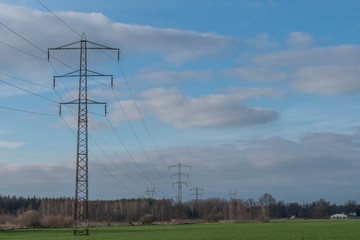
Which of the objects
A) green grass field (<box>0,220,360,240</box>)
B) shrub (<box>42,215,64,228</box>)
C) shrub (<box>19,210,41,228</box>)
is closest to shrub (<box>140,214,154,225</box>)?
shrub (<box>42,215,64,228</box>)

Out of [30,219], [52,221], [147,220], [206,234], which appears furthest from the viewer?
[147,220]

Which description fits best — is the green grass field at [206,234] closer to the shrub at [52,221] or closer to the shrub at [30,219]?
the shrub at [30,219]

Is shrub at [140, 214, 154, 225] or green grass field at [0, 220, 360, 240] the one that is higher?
shrub at [140, 214, 154, 225]

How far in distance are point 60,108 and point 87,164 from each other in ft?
22.4

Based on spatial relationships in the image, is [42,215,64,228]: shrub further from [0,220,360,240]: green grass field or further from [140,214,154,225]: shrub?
[0,220,360,240]: green grass field

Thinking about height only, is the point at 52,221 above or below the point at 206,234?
above

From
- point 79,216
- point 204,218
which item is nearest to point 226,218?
point 204,218

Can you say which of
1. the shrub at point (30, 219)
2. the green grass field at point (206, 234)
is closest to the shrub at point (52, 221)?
the shrub at point (30, 219)

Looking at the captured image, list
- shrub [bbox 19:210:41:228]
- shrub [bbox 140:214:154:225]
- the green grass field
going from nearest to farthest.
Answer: the green grass field → shrub [bbox 19:210:41:228] → shrub [bbox 140:214:154:225]

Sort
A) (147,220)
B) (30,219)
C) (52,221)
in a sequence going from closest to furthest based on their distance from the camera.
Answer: (30,219) → (52,221) → (147,220)

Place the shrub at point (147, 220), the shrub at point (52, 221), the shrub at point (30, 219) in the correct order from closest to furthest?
1. the shrub at point (30, 219)
2. the shrub at point (52, 221)
3. the shrub at point (147, 220)

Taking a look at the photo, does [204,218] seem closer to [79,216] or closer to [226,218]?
[226,218]

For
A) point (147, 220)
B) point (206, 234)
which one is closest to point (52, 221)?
point (147, 220)

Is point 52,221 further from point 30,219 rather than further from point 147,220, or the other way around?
point 147,220
